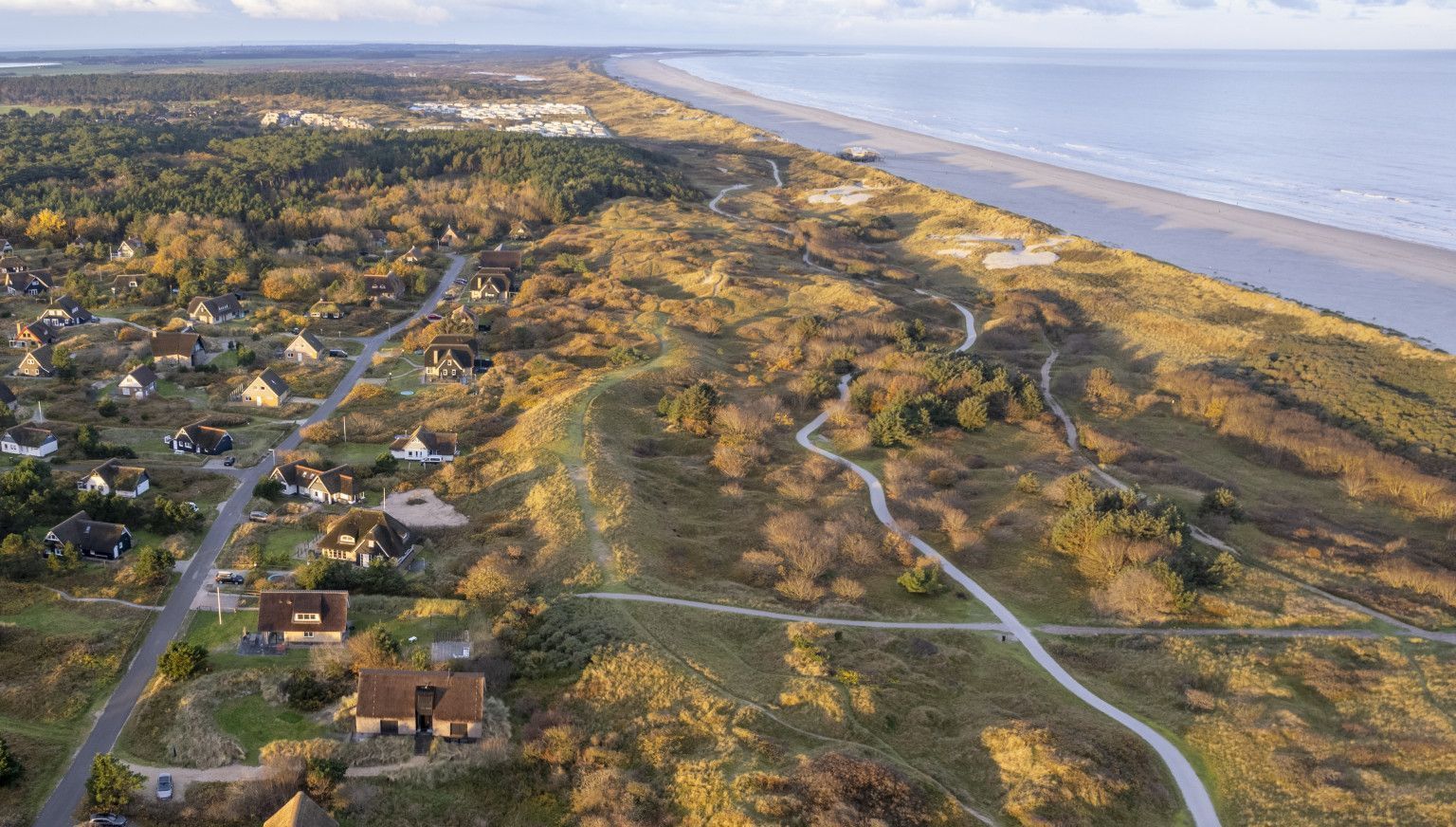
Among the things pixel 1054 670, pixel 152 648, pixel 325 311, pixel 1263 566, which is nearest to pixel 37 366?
pixel 325 311

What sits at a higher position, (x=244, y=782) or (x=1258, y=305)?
(x=1258, y=305)

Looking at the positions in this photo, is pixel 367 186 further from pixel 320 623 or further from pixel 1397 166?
pixel 1397 166

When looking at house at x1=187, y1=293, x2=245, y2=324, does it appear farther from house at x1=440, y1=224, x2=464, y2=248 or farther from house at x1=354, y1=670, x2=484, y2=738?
house at x1=354, y1=670, x2=484, y2=738

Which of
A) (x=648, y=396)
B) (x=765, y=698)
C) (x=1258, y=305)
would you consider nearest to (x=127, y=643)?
(x=765, y=698)

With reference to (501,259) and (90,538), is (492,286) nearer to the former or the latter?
(501,259)

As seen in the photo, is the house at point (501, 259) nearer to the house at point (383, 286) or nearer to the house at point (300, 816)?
the house at point (383, 286)

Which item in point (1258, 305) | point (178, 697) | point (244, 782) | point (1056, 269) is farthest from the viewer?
point (1056, 269)

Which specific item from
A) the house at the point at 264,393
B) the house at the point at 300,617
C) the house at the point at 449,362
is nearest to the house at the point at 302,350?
the house at the point at 264,393
